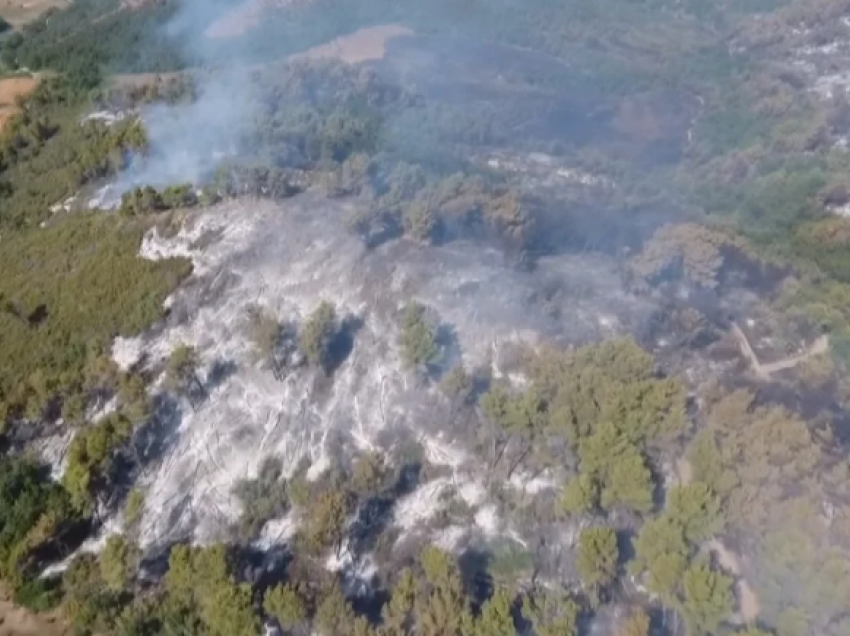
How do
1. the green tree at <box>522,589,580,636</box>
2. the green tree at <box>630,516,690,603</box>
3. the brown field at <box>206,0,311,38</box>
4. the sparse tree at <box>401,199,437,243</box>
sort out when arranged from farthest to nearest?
the brown field at <box>206,0,311,38</box>
the sparse tree at <box>401,199,437,243</box>
the green tree at <box>630,516,690,603</box>
the green tree at <box>522,589,580,636</box>

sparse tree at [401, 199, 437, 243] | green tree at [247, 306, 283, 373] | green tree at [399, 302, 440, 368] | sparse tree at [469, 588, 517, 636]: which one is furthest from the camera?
sparse tree at [401, 199, 437, 243]

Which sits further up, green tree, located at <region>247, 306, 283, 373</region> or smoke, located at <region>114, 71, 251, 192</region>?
green tree, located at <region>247, 306, 283, 373</region>

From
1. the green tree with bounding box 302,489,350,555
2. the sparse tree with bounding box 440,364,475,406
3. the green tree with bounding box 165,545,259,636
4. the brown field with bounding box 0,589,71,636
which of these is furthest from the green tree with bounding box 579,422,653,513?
the brown field with bounding box 0,589,71,636

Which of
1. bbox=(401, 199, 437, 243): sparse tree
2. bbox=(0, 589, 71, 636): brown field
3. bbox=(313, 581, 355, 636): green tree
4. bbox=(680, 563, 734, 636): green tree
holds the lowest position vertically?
bbox=(0, 589, 71, 636): brown field

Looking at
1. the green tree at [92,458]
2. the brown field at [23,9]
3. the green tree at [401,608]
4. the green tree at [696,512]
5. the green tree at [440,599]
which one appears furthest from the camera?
the brown field at [23,9]

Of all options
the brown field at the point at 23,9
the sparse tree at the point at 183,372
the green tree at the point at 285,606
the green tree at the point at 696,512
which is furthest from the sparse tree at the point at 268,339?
the brown field at the point at 23,9

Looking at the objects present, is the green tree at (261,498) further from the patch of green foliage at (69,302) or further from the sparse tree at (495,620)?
the sparse tree at (495,620)

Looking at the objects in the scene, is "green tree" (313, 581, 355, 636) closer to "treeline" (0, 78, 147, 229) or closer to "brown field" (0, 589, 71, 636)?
"brown field" (0, 589, 71, 636)

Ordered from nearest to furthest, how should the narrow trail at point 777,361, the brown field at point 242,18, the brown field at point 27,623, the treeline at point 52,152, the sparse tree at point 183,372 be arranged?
the brown field at point 27,623
the sparse tree at point 183,372
the narrow trail at point 777,361
the treeline at point 52,152
the brown field at point 242,18

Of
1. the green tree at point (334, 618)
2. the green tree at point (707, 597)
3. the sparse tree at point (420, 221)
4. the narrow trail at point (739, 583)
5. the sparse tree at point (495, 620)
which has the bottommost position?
the narrow trail at point (739, 583)
